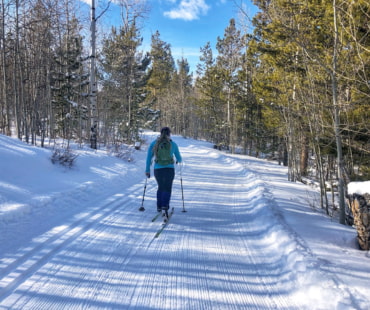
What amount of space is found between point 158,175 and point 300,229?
10.3ft

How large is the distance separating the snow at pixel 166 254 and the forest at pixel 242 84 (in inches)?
100.0

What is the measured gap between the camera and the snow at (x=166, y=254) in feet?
9.53

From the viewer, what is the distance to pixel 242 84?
91.3 feet

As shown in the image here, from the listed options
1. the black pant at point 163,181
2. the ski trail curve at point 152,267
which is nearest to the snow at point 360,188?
the ski trail curve at point 152,267

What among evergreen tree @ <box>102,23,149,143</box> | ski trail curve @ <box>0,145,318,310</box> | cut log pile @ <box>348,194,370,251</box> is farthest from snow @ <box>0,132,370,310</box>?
evergreen tree @ <box>102,23,149,143</box>

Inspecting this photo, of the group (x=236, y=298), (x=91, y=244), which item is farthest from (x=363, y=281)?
(x=91, y=244)

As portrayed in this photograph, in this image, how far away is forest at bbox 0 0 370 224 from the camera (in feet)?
19.7

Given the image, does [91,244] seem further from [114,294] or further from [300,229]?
[300,229]

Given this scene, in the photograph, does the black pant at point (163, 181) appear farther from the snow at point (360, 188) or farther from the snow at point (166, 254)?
the snow at point (360, 188)

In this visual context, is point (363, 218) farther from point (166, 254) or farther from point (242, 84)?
point (242, 84)

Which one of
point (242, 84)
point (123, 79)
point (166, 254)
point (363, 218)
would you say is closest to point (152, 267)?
point (166, 254)

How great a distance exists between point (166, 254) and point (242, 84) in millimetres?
26264

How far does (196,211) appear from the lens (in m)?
6.48

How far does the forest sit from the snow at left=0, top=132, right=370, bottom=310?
2.54 meters
